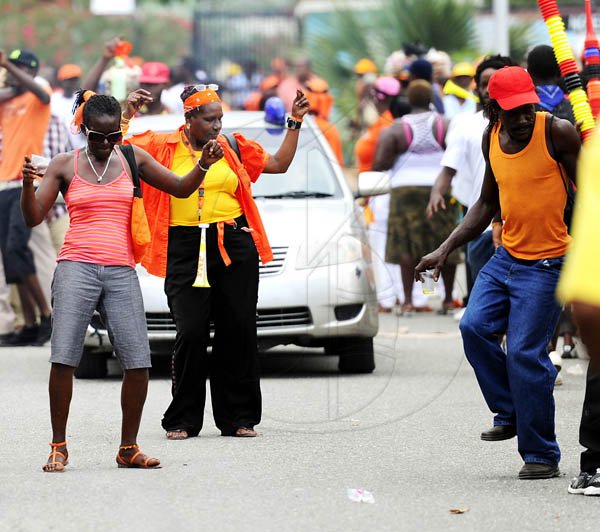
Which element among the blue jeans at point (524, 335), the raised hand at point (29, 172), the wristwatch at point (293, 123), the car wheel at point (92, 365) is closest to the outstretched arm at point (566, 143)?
the blue jeans at point (524, 335)

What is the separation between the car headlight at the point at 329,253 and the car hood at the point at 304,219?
0.16ft

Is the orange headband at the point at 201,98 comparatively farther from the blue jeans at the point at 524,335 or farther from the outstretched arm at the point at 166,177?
the blue jeans at the point at 524,335

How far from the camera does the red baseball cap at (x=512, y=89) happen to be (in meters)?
7.01

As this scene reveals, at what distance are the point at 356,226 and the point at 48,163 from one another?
4.02 m

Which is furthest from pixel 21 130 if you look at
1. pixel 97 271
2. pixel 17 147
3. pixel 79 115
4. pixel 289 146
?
pixel 97 271

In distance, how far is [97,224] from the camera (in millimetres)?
7453

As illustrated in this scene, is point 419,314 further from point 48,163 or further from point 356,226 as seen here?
point 48,163

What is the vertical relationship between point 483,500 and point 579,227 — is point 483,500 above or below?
below

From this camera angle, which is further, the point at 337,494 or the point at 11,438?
the point at 11,438

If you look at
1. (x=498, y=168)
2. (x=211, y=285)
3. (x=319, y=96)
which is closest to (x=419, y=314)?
(x=319, y=96)

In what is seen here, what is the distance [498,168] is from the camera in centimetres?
730

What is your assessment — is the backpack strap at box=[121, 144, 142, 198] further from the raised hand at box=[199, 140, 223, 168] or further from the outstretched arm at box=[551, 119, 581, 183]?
the outstretched arm at box=[551, 119, 581, 183]

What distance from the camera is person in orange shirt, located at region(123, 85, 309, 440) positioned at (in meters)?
8.48

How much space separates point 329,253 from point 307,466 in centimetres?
345
